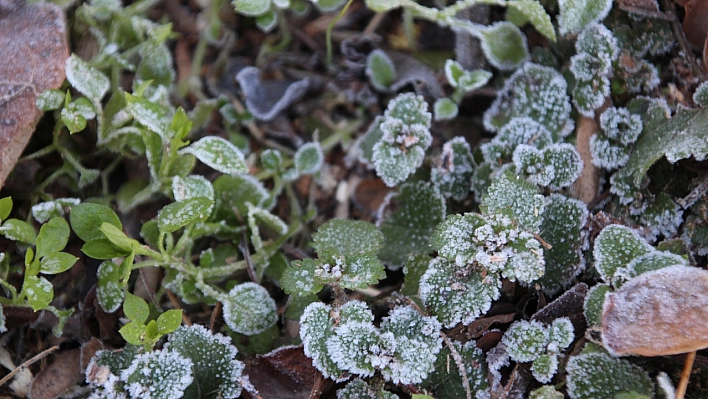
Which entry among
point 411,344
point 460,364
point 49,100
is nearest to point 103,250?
→ point 49,100

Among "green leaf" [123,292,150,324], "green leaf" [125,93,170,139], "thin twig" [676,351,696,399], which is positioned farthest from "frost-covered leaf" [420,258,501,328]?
"green leaf" [125,93,170,139]

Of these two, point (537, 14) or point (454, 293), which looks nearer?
point (454, 293)

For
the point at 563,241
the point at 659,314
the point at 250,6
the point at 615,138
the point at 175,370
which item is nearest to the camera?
the point at 659,314

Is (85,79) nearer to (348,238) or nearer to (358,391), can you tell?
(348,238)

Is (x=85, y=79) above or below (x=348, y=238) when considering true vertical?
above

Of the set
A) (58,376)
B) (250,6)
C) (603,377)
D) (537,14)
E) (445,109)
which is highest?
(537,14)

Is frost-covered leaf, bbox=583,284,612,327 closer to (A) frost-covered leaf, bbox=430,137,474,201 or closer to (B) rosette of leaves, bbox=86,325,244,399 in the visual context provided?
(A) frost-covered leaf, bbox=430,137,474,201

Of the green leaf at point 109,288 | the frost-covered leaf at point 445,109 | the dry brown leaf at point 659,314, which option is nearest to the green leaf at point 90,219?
the green leaf at point 109,288
